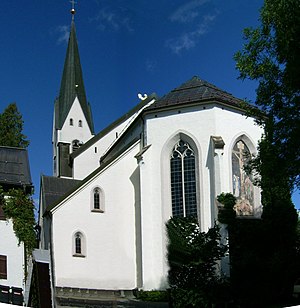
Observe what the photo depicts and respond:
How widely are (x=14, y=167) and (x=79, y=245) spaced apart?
3.90 meters

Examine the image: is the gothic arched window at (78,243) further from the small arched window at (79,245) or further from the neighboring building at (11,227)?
the neighboring building at (11,227)

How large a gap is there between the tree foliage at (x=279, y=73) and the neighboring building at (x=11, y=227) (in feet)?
29.2

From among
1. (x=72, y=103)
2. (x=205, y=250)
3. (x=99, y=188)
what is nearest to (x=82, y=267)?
(x=99, y=188)

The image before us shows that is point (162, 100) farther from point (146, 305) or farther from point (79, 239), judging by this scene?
point (146, 305)

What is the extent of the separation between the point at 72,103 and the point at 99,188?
16.9 meters

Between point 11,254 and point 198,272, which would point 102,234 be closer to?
point 11,254

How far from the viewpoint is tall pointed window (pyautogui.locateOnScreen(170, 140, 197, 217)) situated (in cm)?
1917

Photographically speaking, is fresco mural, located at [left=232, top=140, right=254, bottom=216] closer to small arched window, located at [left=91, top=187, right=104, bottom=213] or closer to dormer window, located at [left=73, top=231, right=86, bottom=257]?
small arched window, located at [left=91, top=187, right=104, bottom=213]

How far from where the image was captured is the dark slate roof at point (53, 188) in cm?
2461

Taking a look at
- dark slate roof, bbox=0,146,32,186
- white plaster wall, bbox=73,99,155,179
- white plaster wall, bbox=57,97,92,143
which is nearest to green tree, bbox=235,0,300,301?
dark slate roof, bbox=0,146,32,186

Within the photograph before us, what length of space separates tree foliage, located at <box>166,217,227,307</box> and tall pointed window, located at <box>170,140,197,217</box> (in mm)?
2446

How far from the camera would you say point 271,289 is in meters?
15.9

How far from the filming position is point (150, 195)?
64.3ft

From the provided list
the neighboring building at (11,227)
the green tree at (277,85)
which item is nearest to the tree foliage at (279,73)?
the green tree at (277,85)
